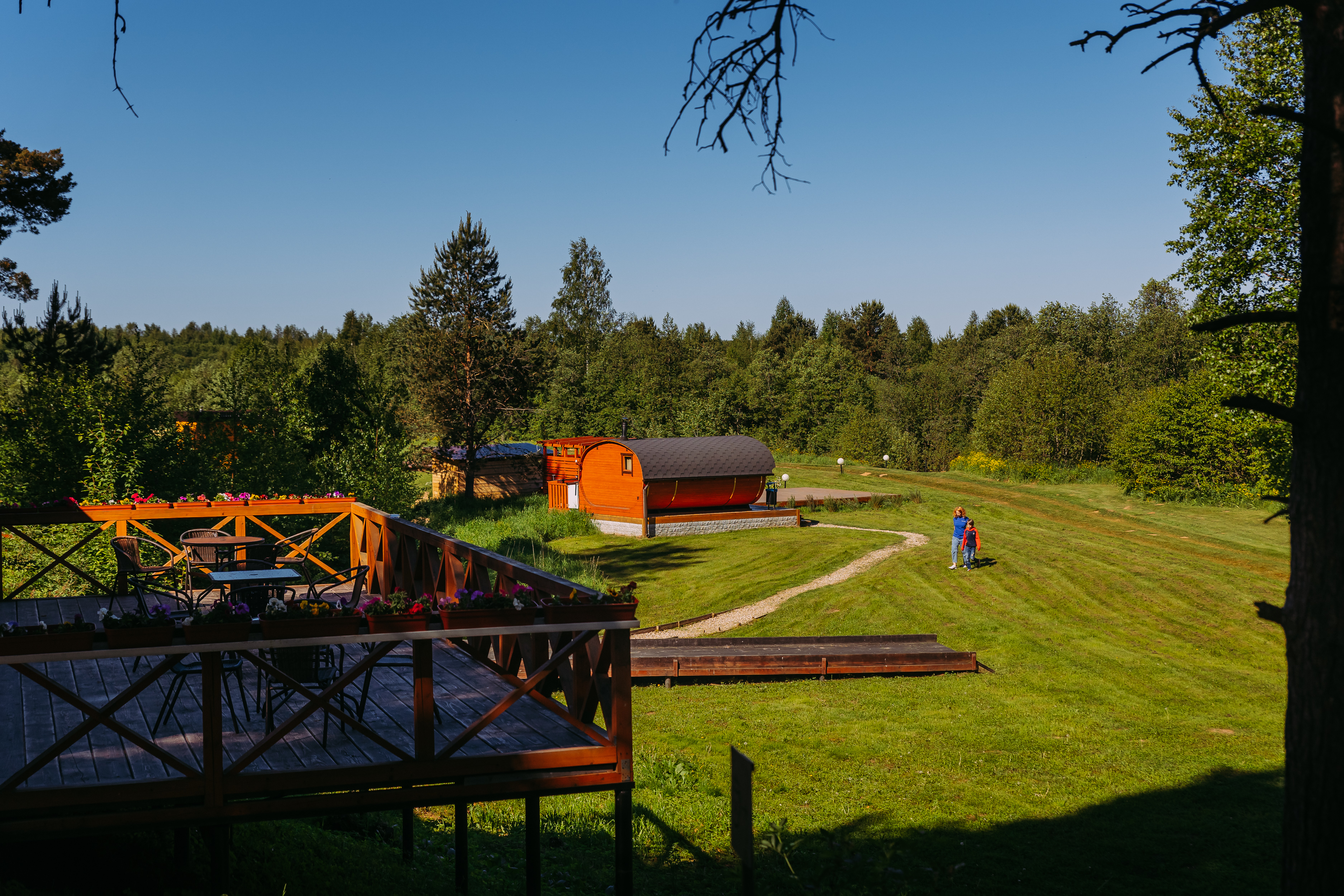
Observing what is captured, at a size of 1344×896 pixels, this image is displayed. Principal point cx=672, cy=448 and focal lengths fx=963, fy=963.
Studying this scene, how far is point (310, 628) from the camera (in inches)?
206

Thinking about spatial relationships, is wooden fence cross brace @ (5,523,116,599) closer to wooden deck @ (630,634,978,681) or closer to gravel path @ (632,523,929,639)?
wooden deck @ (630,634,978,681)

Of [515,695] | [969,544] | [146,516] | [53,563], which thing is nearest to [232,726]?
[515,695]

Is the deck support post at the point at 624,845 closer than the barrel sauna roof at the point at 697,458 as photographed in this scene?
Yes

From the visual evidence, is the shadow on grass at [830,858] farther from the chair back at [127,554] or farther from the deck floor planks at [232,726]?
the chair back at [127,554]

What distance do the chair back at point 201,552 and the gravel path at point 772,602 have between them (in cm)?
1073

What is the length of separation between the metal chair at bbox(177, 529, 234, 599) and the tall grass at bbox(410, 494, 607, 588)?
13.4m

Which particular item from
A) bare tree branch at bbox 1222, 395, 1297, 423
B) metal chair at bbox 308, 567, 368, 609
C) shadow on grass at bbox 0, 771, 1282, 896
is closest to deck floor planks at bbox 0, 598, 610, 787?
metal chair at bbox 308, 567, 368, 609

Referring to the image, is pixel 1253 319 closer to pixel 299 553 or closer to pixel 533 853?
pixel 533 853

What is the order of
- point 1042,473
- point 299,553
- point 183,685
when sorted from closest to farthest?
point 183,685
point 299,553
point 1042,473

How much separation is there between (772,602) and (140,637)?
61.4ft

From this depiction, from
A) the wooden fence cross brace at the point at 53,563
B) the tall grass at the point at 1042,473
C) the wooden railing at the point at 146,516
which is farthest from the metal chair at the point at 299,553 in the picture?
the tall grass at the point at 1042,473

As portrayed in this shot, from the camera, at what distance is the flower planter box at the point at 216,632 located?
4.98 meters

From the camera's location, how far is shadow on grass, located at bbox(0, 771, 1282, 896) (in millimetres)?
6070

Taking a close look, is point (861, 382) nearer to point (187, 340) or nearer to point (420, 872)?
point (420, 872)
